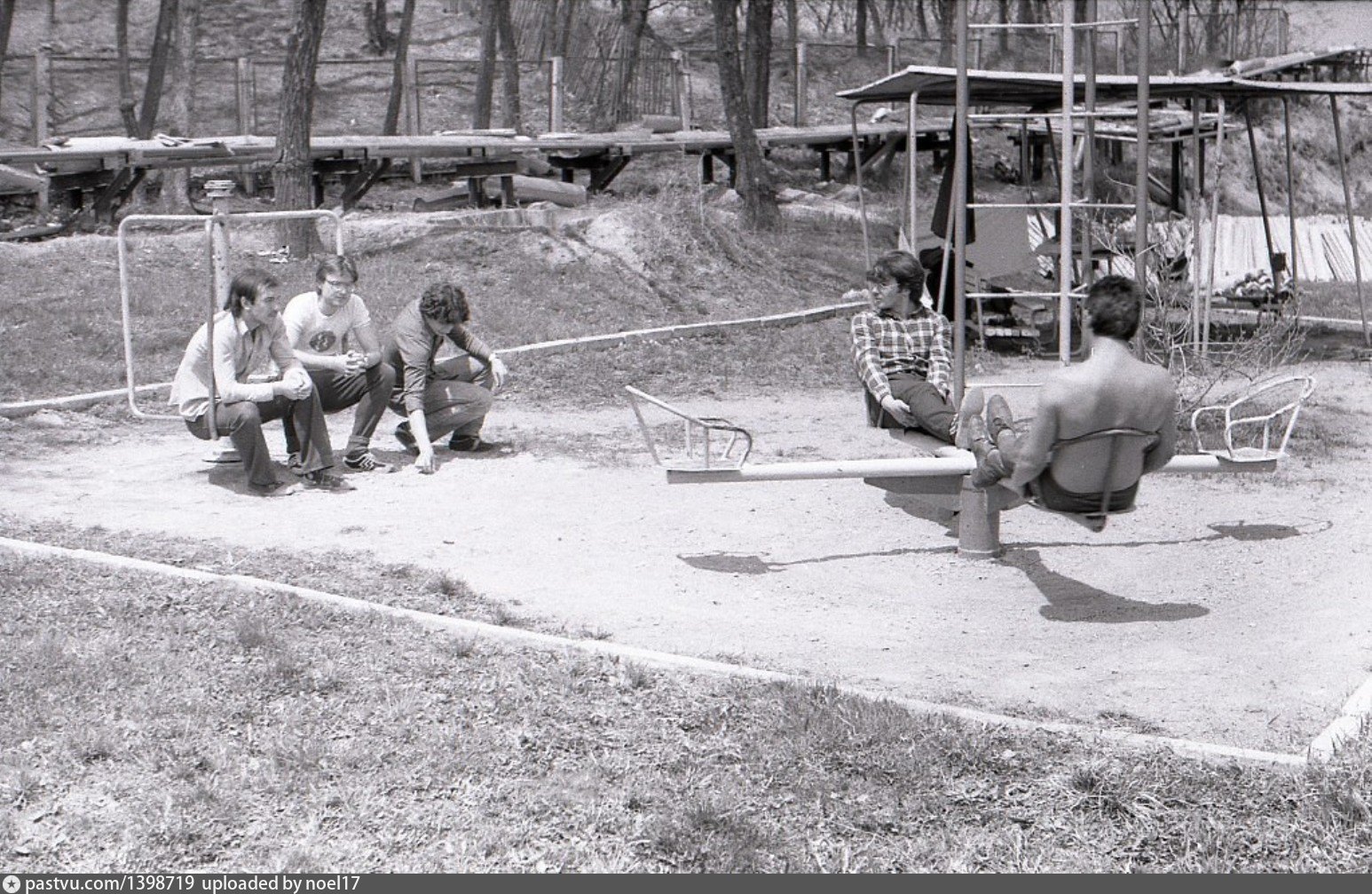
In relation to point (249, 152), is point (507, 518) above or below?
below

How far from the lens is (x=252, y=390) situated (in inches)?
321

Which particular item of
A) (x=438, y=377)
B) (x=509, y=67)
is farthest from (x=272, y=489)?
(x=509, y=67)

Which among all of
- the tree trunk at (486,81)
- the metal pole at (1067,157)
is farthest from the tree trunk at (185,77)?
the metal pole at (1067,157)

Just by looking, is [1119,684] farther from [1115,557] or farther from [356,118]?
[356,118]

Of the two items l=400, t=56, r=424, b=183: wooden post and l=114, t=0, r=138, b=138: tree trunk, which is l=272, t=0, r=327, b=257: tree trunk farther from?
l=114, t=0, r=138, b=138: tree trunk

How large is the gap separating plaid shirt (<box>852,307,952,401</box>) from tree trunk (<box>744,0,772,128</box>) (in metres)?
17.5

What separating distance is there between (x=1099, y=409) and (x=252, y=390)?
4089 millimetres

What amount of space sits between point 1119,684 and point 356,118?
2677 centimetres

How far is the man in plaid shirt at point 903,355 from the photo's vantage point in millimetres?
7711

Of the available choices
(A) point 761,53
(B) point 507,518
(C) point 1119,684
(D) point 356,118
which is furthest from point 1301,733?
(D) point 356,118

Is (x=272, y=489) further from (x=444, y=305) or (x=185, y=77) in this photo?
(x=185, y=77)

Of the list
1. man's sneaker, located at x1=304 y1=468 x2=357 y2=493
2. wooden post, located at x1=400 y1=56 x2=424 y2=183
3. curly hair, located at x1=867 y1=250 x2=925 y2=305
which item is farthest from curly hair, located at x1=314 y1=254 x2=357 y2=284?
wooden post, located at x1=400 y1=56 x2=424 y2=183

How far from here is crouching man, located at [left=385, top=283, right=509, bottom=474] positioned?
349 inches

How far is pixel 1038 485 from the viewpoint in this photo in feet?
20.4
